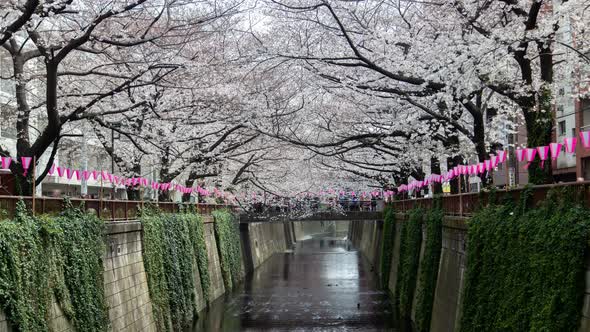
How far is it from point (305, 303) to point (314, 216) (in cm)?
1952

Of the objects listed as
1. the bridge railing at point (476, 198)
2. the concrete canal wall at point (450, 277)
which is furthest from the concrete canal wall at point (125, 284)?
the bridge railing at point (476, 198)

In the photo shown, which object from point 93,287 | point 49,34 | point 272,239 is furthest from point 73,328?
point 272,239

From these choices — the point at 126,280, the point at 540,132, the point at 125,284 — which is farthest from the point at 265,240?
the point at 540,132

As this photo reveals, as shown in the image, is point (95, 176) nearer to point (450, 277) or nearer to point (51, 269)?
point (51, 269)

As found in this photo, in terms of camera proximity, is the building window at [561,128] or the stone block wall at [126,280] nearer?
the stone block wall at [126,280]

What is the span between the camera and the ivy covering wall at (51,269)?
40.8 ft

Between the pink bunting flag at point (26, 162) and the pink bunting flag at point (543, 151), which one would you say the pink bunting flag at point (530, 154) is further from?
the pink bunting flag at point (26, 162)

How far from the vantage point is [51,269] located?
14719 mm

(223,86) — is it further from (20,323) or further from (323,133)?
(323,133)

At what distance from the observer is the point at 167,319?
24406 mm

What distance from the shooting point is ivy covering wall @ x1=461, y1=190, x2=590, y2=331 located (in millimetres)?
10477

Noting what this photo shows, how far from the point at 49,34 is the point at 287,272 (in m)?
35.8

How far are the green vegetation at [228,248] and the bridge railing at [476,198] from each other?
1295 cm

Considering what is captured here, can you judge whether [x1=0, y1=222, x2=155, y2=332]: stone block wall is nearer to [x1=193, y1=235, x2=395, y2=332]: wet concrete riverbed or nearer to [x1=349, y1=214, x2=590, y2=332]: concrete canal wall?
[x1=193, y1=235, x2=395, y2=332]: wet concrete riverbed
